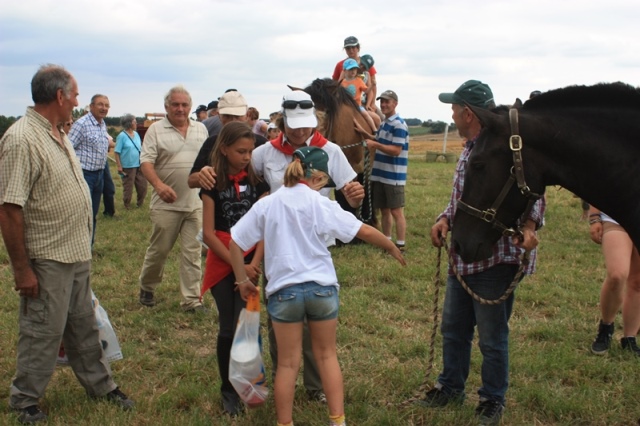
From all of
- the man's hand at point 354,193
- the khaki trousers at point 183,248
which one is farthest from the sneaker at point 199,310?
the man's hand at point 354,193

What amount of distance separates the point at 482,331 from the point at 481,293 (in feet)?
0.77

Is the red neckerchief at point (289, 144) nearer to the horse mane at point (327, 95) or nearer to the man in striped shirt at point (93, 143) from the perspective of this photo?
the horse mane at point (327, 95)

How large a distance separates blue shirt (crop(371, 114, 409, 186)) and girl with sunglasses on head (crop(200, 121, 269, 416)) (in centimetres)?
495

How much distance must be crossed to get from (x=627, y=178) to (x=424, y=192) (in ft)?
39.0

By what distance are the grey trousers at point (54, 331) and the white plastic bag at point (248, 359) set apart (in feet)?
3.58

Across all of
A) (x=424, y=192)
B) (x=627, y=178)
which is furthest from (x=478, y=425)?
(x=424, y=192)

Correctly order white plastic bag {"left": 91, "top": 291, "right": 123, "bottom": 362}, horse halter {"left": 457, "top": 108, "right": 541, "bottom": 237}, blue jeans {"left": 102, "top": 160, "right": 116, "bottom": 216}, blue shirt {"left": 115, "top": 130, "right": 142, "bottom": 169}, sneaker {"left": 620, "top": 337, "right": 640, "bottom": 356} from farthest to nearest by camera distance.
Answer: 1. blue shirt {"left": 115, "top": 130, "right": 142, "bottom": 169}
2. blue jeans {"left": 102, "top": 160, "right": 116, "bottom": 216}
3. sneaker {"left": 620, "top": 337, "right": 640, "bottom": 356}
4. white plastic bag {"left": 91, "top": 291, "right": 123, "bottom": 362}
5. horse halter {"left": 457, "top": 108, "right": 541, "bottom": 237}

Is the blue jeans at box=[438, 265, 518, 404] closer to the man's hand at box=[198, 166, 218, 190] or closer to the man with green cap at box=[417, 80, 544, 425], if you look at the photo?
the man with green cap at box=[417, 80, 544, 425]

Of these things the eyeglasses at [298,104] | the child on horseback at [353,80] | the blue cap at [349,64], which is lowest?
the eyeglasses at [298,104]

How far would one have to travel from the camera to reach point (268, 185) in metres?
4.41

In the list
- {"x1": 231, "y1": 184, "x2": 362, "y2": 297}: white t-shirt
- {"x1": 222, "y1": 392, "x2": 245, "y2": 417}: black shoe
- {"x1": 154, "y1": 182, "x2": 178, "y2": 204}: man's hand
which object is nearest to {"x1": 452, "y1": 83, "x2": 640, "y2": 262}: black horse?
{"x1": 231, "y1": 184, "x2": 362, "y2": 297}: white t-shirt

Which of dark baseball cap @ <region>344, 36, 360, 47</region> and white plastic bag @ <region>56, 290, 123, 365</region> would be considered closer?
white plastic bag @ <region>56, 290, 123, 365</region>

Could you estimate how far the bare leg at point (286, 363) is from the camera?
12.0 ft

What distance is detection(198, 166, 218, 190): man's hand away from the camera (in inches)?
165
